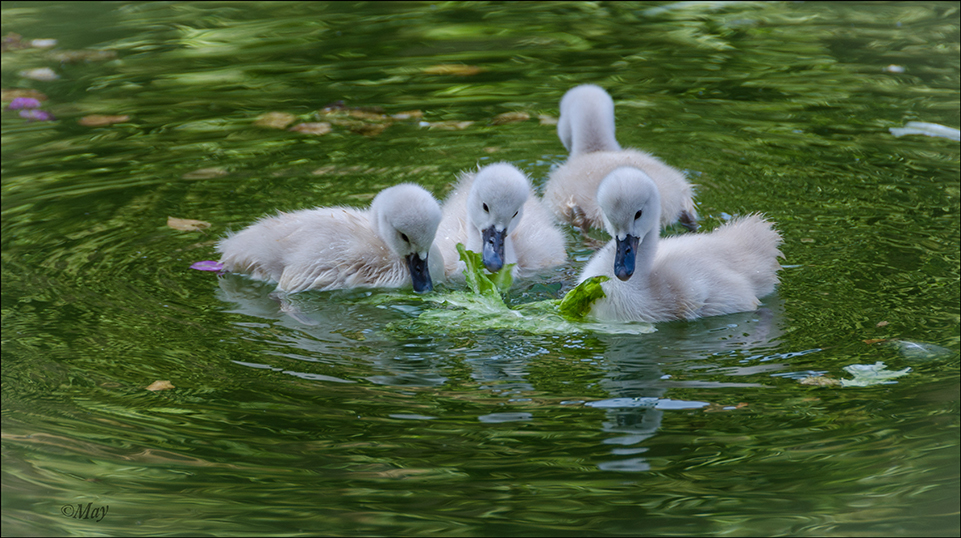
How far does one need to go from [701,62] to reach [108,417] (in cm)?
622

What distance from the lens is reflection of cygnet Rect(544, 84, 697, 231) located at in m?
5.97

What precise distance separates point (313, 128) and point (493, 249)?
291 centimetres

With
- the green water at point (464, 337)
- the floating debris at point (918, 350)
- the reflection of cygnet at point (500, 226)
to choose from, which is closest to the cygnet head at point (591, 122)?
the green water at point (464, 337)

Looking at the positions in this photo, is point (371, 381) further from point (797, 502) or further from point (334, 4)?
point (334, 4)

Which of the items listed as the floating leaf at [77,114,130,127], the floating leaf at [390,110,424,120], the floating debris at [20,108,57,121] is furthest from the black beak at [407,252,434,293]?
the floating debris at [20,108,57,121]

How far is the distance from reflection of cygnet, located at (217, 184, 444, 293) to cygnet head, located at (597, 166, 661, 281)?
2.89 ft

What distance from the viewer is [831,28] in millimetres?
9609

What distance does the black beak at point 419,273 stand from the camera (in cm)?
528

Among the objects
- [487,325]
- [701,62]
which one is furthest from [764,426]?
[701,62]

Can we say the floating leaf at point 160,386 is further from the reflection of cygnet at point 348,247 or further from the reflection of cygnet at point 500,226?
the reflection of cygnet at point 500,226

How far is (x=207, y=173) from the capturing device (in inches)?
271

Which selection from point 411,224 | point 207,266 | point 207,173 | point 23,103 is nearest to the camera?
point 411,224

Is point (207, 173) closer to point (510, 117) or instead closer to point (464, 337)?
point (510, 117)

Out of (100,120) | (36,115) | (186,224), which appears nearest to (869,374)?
(186,224)
